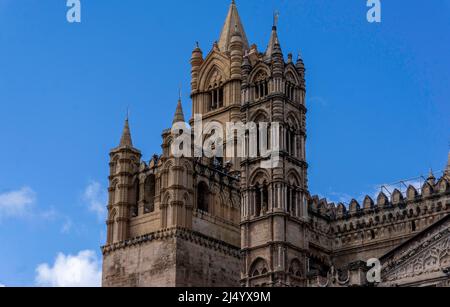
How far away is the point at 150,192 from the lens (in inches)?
2864

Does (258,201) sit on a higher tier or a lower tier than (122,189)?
lower

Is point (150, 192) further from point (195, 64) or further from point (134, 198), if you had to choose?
point (195, 64)

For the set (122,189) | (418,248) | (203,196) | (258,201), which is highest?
(122,189)

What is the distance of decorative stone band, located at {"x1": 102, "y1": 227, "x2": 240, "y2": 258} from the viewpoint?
6775 centimetres

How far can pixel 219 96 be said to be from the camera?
8312cm

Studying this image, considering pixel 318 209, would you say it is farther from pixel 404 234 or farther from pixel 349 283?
pixel 349 283

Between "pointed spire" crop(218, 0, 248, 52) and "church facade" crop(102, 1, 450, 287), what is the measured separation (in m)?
7.07

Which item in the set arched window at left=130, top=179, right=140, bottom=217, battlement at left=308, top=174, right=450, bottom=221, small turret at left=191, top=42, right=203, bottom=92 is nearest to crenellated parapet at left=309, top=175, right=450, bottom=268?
battlement at left=308, top=174, right=450, bottom=221

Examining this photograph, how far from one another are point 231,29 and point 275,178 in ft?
101

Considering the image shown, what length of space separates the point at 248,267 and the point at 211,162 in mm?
16392

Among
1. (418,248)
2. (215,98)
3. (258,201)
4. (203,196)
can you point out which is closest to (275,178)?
(258,201)

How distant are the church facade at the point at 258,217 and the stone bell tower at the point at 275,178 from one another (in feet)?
0.23

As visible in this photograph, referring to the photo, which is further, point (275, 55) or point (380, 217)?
point (380, 217)
